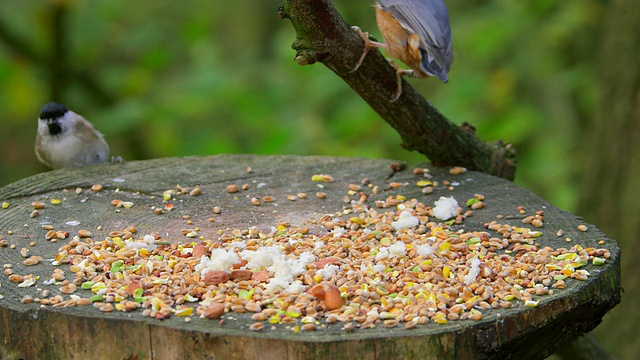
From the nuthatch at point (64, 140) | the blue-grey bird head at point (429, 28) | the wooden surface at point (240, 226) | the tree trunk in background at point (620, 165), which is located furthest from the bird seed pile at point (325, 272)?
the tree trunk in background at point (620, 165)

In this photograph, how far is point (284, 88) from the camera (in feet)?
22.2

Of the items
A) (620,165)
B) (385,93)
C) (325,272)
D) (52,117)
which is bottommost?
(325,272)

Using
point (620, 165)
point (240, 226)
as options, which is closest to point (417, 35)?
point (240, 226)

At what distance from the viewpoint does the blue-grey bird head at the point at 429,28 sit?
289 cm

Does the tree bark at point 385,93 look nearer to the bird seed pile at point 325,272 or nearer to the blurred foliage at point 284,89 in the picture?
the bird seed pile at point 325,272

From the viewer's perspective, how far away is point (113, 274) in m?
2.17

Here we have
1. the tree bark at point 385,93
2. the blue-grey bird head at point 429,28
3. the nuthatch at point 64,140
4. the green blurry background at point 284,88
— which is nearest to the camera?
the tree bark at point 385,93

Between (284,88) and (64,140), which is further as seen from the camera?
(284,88)

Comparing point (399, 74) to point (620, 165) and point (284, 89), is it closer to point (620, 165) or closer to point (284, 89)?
point (620, 165)

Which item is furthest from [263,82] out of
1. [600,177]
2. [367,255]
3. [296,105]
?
[367,255]

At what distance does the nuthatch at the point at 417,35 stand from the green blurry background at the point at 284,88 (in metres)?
2.78

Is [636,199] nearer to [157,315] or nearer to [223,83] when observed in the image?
[157,315]

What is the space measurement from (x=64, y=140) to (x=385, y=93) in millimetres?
1921

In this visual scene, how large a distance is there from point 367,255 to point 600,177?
8.08ft
